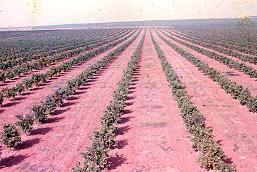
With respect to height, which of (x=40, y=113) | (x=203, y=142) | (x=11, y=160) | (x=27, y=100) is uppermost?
(x=203, y=142)

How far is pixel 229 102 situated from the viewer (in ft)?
70.5

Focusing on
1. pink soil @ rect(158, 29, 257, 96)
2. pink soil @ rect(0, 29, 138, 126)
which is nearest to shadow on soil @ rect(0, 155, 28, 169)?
pink soil @ rect(0, 29, 138, 126)

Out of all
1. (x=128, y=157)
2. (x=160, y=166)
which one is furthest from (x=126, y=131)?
(x=160, y=166)

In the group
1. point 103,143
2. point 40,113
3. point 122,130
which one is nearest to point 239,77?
point 122,130

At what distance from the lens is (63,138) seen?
16.0 metres

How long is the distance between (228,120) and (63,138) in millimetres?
8104

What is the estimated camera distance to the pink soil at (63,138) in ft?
44.1

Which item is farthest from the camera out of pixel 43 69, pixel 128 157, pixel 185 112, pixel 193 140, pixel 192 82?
pixel 43 69

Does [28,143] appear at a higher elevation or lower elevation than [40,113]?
lower

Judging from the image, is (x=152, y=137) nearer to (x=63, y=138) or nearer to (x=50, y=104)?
(x=63, y=138)

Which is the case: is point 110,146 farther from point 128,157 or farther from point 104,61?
point 104,61

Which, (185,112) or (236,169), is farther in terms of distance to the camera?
(185,112)

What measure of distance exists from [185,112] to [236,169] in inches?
245

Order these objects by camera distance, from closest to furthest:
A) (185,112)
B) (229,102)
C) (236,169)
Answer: (236,169), (185,112), (229,102)
